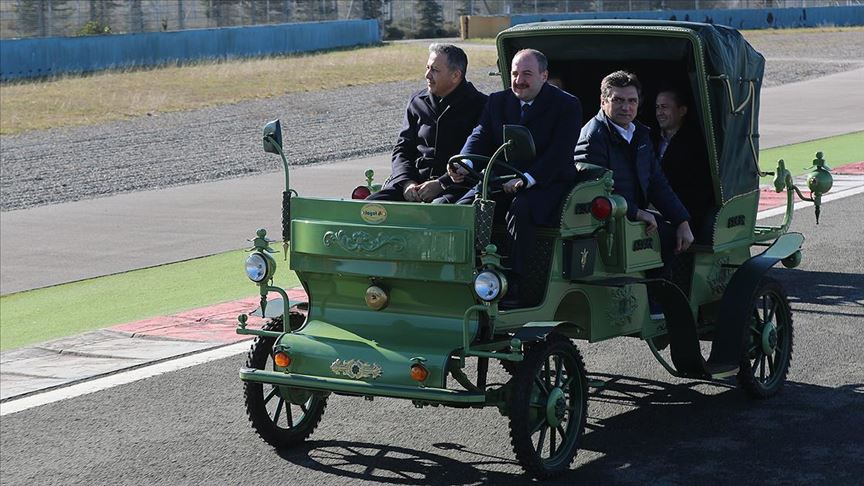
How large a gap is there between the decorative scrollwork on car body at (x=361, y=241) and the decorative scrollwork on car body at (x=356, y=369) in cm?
55

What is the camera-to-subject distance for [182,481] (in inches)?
282

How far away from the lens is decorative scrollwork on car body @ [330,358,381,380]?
22.1 feet

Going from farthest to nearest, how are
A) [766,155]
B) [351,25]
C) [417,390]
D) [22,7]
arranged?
[351,25]
[22,7]
[766,155]
[417,390]

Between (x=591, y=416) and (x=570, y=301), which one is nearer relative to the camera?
(x=570, y=301)

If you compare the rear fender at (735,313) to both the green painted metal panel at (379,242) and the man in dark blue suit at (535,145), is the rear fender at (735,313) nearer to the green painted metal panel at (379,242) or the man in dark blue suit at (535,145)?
the man in dark blue suit at (535,145)

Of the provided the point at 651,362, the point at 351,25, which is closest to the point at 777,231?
the point at 651,362

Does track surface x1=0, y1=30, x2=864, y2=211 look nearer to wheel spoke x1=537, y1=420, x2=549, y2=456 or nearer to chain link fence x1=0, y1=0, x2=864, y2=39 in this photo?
wheel spoke x1=537, y1=420, x2=549, y2=456

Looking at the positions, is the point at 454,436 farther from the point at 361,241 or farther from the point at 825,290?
the point at 825,290

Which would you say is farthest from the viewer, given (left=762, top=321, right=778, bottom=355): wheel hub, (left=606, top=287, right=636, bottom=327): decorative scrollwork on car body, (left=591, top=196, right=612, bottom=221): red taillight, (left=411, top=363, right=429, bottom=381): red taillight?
(left=762, top=321, right=778, bottom=355): wheel hub

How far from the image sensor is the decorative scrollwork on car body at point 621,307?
25.0ft

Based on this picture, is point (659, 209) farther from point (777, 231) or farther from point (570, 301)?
point (777, 231)

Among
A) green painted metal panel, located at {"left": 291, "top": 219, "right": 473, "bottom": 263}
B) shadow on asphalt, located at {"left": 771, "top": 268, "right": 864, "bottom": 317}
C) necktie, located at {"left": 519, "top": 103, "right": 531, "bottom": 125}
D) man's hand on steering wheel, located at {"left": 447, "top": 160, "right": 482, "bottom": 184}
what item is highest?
necktie, located at {"left": 519, "top": 103, "right": 531, "bottom": 125}

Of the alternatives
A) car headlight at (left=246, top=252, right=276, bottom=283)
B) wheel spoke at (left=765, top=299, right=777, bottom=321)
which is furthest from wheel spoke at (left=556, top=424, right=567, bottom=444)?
wheel spoke at (left=765, top=299, right=777, bottom=321)

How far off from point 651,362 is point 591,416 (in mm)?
1320
